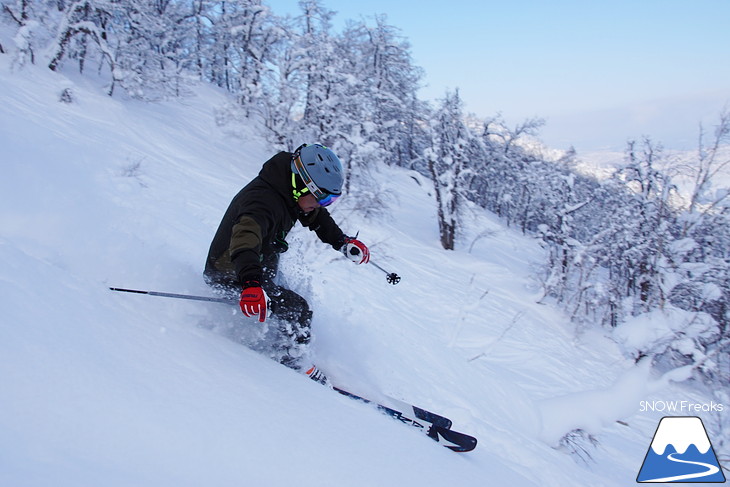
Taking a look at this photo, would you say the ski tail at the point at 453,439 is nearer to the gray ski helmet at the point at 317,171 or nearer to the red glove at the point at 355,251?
the red glove at the point at 355,251

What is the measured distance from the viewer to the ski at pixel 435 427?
10.4 feet

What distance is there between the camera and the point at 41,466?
1.20 meters

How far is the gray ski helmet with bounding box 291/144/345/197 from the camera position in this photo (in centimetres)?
321

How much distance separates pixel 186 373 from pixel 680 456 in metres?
5.79

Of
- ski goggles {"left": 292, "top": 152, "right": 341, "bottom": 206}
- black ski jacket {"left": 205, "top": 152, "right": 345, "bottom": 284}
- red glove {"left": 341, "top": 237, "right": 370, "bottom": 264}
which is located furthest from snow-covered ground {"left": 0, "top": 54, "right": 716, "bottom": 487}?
ski goggles {"left": 292, "top": 152, "right": 341, "bottom": 206}

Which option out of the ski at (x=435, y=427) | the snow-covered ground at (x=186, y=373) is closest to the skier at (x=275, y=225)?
the snow-covered ground at (x=186, y=373)

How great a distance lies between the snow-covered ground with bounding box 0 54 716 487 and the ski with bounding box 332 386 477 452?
0.48ft

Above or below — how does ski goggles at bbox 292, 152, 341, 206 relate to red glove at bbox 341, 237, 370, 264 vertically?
above

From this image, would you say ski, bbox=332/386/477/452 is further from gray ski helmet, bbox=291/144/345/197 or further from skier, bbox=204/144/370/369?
gray ski helmet, bbox=291/144/345/197

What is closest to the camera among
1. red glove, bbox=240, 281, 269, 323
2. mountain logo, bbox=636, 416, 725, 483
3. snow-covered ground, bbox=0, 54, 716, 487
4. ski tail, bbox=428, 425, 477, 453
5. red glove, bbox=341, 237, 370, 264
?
snow-covered ground, bbox=0, 54, 716, 487

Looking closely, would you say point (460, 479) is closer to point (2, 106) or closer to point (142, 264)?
point (142, 264)

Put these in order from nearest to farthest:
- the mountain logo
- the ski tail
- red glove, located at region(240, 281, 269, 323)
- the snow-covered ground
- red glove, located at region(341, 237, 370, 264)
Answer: the snow-covered ground < red glove, located at region(240, 281, 269, 323) < the ski tail < red glove, located at region(341, 237, 370, 264) < the mountain logo

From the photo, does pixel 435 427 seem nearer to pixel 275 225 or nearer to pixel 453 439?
pixel 453 439

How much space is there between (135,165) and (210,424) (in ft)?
22.7
